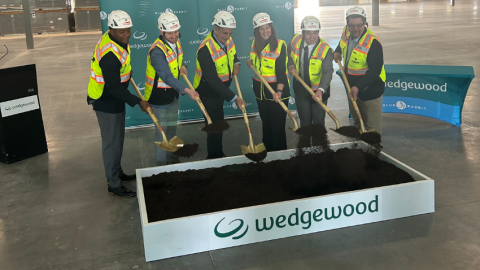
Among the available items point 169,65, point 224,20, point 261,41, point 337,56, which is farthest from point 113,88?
point 337,56

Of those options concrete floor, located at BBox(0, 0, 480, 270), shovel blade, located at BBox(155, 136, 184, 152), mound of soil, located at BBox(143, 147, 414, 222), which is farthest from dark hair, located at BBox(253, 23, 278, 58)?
concrete floor, located at BBox(0, 0, 480, 270)

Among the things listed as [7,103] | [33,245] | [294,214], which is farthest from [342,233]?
[7,103]

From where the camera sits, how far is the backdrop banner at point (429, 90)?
17.8 feet

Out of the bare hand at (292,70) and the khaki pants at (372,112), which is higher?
the bare hand at (292,70)

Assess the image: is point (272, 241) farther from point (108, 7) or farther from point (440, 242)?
point (108, 7)

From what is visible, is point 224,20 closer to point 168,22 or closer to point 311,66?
point 168,22

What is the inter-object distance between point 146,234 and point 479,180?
2.98 metres

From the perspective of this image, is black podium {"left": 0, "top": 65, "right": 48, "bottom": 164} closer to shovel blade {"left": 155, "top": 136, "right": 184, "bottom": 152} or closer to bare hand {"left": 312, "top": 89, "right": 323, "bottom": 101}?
shovel blade {"left": 155, "top": 136, "right": 184, "bottom": 152}

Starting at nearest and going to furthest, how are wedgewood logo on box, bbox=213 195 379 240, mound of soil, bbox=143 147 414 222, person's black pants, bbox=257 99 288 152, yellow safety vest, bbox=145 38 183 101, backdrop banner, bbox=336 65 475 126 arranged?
wedgewood logo on box, bbox=213 195 379 240, mound of soil, bbox=143 147 414 222, yellow safety vest, bbox=145 38 183 101, person's black pants, bbox=257 99 288 152, backdrop banner, bbox=336 65 475 126

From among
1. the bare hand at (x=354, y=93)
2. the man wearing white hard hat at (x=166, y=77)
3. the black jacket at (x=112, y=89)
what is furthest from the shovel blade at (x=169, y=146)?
the bare hand at (x=354, y=93)

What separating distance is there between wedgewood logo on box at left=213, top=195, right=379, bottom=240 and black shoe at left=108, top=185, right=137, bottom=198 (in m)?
1.23

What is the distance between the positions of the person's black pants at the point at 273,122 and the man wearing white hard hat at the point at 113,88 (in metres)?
1.20

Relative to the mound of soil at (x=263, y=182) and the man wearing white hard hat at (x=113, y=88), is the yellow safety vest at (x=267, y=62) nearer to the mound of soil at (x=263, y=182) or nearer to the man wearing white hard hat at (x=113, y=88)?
the mound of soil at (x=263, y=182)

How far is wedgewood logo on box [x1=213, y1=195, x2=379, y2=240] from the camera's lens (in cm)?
301
